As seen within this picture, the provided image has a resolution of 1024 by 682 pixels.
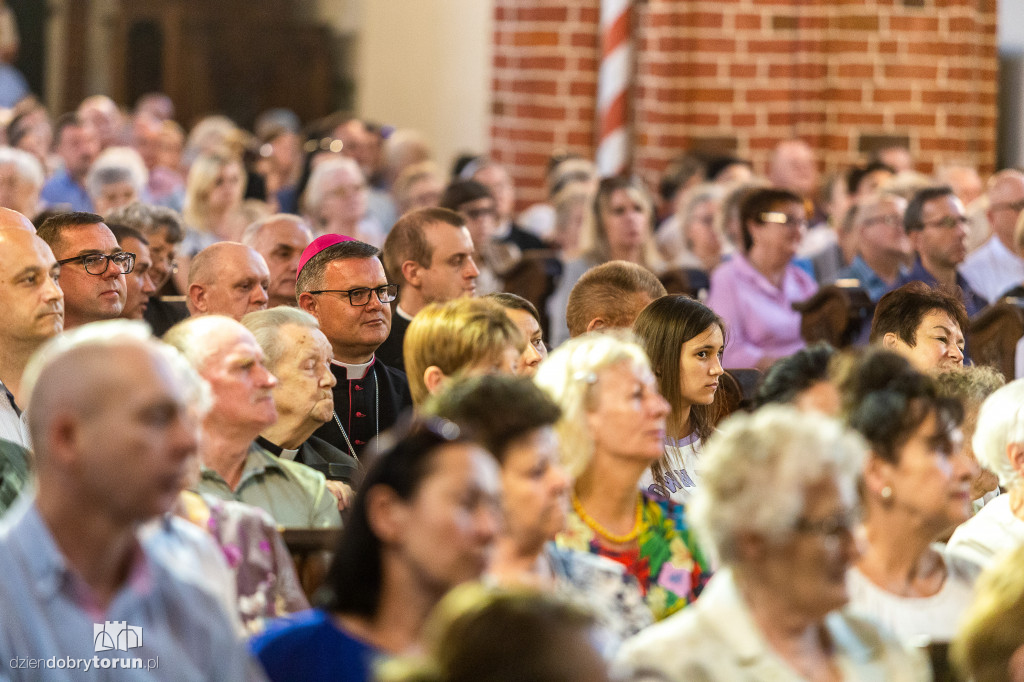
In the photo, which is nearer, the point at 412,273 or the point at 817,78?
the point at 412,273

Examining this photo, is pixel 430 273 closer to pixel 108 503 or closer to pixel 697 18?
pixel 108 503

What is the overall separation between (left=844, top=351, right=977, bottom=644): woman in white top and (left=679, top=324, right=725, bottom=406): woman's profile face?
112 cm

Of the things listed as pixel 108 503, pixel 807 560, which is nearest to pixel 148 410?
pixel 108 503

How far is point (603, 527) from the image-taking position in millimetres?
3281

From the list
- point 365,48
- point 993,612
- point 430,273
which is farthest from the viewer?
point 365,48

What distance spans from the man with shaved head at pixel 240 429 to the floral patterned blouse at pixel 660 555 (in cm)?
67

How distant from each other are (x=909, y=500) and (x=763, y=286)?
14.0 feet

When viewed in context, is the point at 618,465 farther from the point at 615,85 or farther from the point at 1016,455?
the point at 615,85

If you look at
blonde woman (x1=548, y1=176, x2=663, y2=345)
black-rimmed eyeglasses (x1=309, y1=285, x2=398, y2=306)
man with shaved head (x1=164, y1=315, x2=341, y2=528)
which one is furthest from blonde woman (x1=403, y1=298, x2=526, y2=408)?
blonde woman (x1=548, y1=176, x2=663, y2=345)

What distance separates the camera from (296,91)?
49.9 ft

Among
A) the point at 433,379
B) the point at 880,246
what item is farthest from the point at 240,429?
the point at 880,246

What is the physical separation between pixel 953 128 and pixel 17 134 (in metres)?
6.02

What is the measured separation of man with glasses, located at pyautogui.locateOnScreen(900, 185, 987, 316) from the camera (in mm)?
7238

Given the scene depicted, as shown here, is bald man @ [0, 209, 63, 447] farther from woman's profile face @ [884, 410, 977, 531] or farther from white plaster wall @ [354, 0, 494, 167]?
white plaster wall @ [354, 0, 494, 167]
